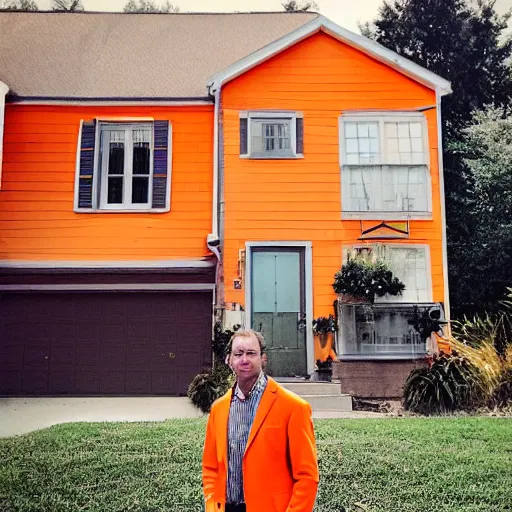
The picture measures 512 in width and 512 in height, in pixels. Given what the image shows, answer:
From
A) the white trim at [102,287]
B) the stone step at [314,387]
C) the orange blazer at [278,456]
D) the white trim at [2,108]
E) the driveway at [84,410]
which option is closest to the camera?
the orange blazer at [278,456]

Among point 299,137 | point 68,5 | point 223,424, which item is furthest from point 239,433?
point 68,5

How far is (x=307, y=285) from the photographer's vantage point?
582 cm

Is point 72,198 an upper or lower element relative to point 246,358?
upper

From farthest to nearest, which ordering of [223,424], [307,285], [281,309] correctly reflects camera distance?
[307,285] < [281,309] < [223,424]

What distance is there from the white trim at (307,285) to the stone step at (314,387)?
0.25 metres

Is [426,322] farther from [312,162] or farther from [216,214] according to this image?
[216,214]

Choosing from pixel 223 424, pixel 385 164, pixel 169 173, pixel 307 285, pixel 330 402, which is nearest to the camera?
pixel 223 424

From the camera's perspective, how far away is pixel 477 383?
4.96 meters

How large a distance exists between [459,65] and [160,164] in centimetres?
319

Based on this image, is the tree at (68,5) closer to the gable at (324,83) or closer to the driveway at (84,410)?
the gable at (324,83)

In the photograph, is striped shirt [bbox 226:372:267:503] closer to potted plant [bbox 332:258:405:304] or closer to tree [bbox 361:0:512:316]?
potted plant [bbox 332:258:405:304]

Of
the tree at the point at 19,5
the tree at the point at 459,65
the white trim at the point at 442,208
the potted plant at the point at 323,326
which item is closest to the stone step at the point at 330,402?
the potted plant at the point at 323,326

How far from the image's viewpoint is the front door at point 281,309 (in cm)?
560

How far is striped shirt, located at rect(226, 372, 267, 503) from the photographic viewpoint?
7.06 feet
